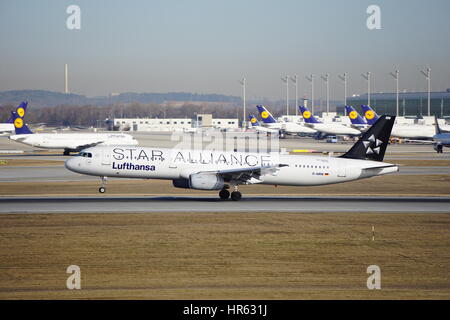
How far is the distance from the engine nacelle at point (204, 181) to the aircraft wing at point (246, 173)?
0.69 metres

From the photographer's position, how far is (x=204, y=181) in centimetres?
4688

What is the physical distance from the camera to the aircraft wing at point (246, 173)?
47688 mm

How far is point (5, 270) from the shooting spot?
27.5 m

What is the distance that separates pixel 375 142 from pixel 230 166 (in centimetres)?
1204

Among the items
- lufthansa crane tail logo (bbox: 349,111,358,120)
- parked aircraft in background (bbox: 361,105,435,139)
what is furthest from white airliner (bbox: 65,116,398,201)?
lufthansa crane tail logo (bbox: 349,111,358,120)

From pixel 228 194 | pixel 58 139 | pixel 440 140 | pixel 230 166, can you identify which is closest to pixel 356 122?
pixel 440 140

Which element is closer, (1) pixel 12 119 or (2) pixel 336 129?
(1) pixel 12 119

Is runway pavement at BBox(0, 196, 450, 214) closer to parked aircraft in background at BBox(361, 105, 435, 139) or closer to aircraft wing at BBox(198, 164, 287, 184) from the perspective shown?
aircraft wing at BBox(198, 164, 287, 184)

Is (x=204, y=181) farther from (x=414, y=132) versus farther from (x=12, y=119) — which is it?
(x=414, y=132)

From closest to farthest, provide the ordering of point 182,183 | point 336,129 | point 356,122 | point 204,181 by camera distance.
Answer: point 204,181, point 182,183, point 356,122, point 336,129

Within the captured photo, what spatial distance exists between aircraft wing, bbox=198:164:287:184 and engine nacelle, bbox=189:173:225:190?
2.27 ft
